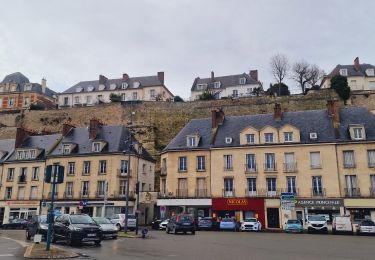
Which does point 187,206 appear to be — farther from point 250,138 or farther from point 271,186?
point 250,138

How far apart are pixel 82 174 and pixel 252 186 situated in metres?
17.8

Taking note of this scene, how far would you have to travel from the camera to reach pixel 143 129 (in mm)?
56500

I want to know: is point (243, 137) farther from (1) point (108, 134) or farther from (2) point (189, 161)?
(1) point (108, 134)

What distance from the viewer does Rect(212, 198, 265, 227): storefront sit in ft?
108

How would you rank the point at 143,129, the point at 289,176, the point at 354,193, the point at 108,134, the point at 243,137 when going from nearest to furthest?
the point at 354,193
the point at 289,176
the point at 243,137
the point at 108,134
the point at 143,129

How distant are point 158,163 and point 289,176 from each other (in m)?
20.3

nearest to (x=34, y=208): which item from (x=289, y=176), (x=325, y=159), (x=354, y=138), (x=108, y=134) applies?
(x=108, y=134)

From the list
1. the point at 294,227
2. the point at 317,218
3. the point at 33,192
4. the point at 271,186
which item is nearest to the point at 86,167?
the point at 33,192

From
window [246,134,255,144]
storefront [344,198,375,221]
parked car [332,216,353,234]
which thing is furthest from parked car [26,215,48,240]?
storefront [344,198,375,221]

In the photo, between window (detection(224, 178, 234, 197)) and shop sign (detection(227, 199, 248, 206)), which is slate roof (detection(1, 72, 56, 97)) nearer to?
window (detection(224, 178, 234, 197))

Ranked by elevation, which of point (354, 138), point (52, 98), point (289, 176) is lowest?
point (289, 176)

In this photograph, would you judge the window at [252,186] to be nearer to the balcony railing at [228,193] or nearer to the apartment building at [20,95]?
the balcony railing at [228,193]

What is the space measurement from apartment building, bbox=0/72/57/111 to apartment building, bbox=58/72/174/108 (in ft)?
12.4

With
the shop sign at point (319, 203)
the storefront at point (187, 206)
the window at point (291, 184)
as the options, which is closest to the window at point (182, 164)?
the storefront at point (187, 206)
